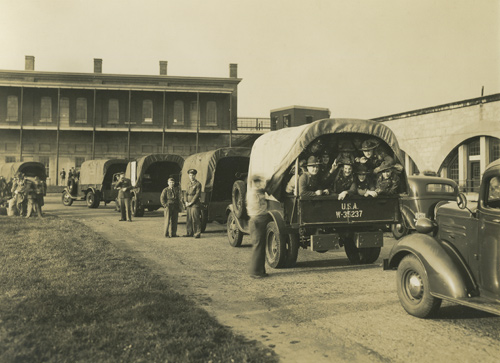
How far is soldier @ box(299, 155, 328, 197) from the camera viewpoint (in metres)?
8.54

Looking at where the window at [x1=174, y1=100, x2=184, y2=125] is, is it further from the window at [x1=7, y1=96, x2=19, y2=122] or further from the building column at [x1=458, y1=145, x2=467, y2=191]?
the building column at [x1=458, y1=145, x2=467, y2=191]

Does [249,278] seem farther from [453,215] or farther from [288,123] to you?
[288,123]

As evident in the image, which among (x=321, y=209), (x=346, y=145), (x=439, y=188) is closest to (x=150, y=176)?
(x=439, y=188)

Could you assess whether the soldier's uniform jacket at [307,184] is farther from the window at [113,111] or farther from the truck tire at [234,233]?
the window at [113,111]

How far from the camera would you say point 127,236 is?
13.6 metres

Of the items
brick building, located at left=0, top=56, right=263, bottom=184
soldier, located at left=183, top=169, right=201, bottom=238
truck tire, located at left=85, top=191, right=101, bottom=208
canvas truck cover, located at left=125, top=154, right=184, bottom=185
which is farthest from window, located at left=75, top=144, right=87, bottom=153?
soldier, located at left=183, top=169, right=201, bottom=238

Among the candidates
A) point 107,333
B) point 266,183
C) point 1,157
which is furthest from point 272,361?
point 1,157

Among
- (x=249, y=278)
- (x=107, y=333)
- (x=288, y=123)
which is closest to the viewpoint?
(x=107, y=333)

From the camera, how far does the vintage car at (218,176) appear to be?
47.6ft

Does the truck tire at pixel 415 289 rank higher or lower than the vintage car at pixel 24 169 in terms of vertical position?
lower

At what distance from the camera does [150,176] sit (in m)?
22.2

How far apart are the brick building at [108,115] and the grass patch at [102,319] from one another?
1471 inches

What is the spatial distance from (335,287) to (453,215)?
2.24 m

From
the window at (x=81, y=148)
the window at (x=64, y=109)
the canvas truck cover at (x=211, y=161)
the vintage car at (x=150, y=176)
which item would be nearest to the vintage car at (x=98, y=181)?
the vintage car at (x=150, y=176)
